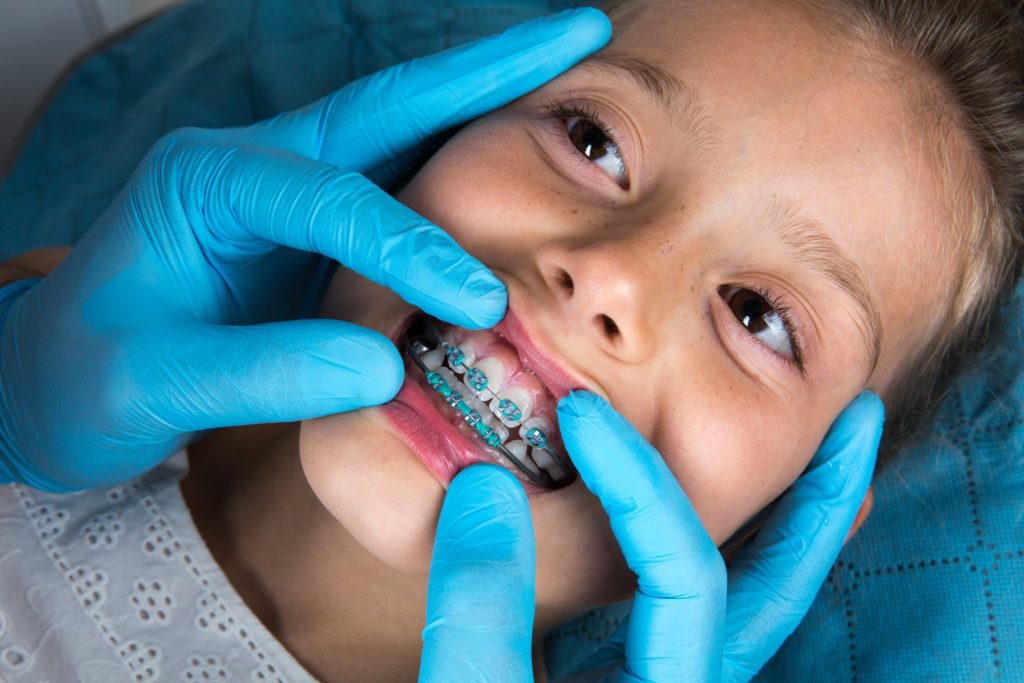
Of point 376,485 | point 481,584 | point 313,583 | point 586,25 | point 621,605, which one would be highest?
point 586,25

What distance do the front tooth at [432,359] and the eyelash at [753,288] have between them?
1.00 feet

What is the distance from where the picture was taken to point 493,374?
3.54 ft

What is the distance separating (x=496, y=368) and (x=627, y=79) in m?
0.42

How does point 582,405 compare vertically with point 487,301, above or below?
below

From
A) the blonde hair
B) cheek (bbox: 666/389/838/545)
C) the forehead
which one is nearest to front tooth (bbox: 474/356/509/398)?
cheek (bbox: 666/389/838/545)

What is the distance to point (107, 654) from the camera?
123cm

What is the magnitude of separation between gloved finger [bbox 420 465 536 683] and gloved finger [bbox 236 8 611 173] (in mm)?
546

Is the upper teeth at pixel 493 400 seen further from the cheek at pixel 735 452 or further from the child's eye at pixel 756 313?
the child's eye at pixel 756 313

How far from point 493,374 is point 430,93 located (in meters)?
0.47

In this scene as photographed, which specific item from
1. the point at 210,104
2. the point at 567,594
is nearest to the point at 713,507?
the point at 567,594

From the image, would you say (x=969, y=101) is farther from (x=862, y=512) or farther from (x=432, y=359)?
(x=432, y=359)

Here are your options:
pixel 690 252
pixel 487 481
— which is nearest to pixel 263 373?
pixel 487 481

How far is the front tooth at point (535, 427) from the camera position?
1.11 metres

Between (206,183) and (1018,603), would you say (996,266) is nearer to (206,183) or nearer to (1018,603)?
(1018,603)
